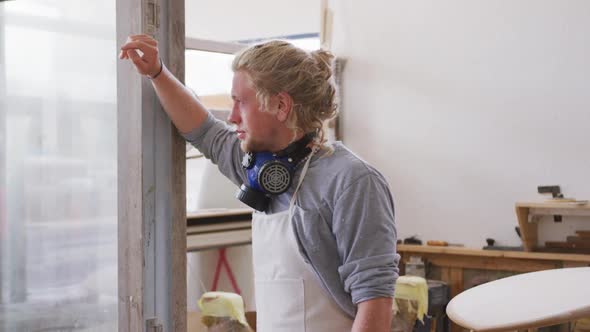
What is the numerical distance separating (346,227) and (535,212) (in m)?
3.79

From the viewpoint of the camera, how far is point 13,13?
2074mm

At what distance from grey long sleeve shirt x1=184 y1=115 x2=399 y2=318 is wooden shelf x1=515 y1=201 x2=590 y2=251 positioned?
350cm

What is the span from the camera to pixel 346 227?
160 cm

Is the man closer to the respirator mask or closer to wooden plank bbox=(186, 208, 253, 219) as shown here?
the respirator mask

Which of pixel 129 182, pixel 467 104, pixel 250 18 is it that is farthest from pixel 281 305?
pixel 250 18

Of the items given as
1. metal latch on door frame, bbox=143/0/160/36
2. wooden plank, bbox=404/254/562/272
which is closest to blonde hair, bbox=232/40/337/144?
metal latch on door frame, bbox=143/0/160/36

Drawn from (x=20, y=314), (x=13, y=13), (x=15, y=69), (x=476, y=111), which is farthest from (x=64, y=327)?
(x=476, y=111)

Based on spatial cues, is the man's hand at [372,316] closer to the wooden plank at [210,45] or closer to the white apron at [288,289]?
the white apron at [288,289]

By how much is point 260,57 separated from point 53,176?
0.68m

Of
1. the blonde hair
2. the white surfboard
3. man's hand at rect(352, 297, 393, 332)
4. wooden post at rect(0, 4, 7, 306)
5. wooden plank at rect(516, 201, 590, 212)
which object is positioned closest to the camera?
the white surfboard

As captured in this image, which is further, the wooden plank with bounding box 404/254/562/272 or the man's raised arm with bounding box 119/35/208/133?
the wooden plank with bounding box 404/254/562/272

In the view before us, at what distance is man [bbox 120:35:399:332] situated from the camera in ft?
5.24

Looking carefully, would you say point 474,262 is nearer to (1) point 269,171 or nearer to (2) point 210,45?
(2) point 210,45

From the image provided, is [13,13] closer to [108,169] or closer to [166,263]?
[108,169]
